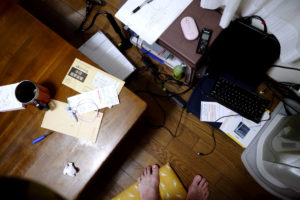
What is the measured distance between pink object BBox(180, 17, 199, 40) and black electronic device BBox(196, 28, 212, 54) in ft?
0.09

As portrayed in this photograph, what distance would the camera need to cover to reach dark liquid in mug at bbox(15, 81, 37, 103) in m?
0.76

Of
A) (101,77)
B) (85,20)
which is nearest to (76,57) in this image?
(101,77)

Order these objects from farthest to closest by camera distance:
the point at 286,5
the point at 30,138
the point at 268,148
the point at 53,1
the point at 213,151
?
the point at 53,1 → the point at 213,151 → the point at 268,148 → the point at 30,138 → the point at 286,5

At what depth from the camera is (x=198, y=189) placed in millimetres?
1244

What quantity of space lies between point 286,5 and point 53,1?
Result: 1795 mm

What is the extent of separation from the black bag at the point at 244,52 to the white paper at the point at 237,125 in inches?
10.2

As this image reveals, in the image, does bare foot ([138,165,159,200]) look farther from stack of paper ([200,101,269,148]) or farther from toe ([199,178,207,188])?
stack of paper ([200,101,269,148])

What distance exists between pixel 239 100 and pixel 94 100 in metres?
0.84

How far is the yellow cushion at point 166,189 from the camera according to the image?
126 centimetres

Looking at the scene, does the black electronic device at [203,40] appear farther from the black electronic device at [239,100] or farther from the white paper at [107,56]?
the white paper at [107,56]

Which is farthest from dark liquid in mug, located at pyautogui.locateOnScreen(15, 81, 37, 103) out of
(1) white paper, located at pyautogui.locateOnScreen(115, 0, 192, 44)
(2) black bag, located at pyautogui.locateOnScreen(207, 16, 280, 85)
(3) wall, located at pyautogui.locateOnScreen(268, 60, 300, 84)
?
(3) wall, located at pyautogui.locateOnScreen(268, 60, 300, 84)

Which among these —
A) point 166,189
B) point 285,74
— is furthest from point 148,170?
point 285,74

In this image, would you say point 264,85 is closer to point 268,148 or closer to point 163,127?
point 268,148

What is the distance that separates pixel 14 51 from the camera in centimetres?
91
